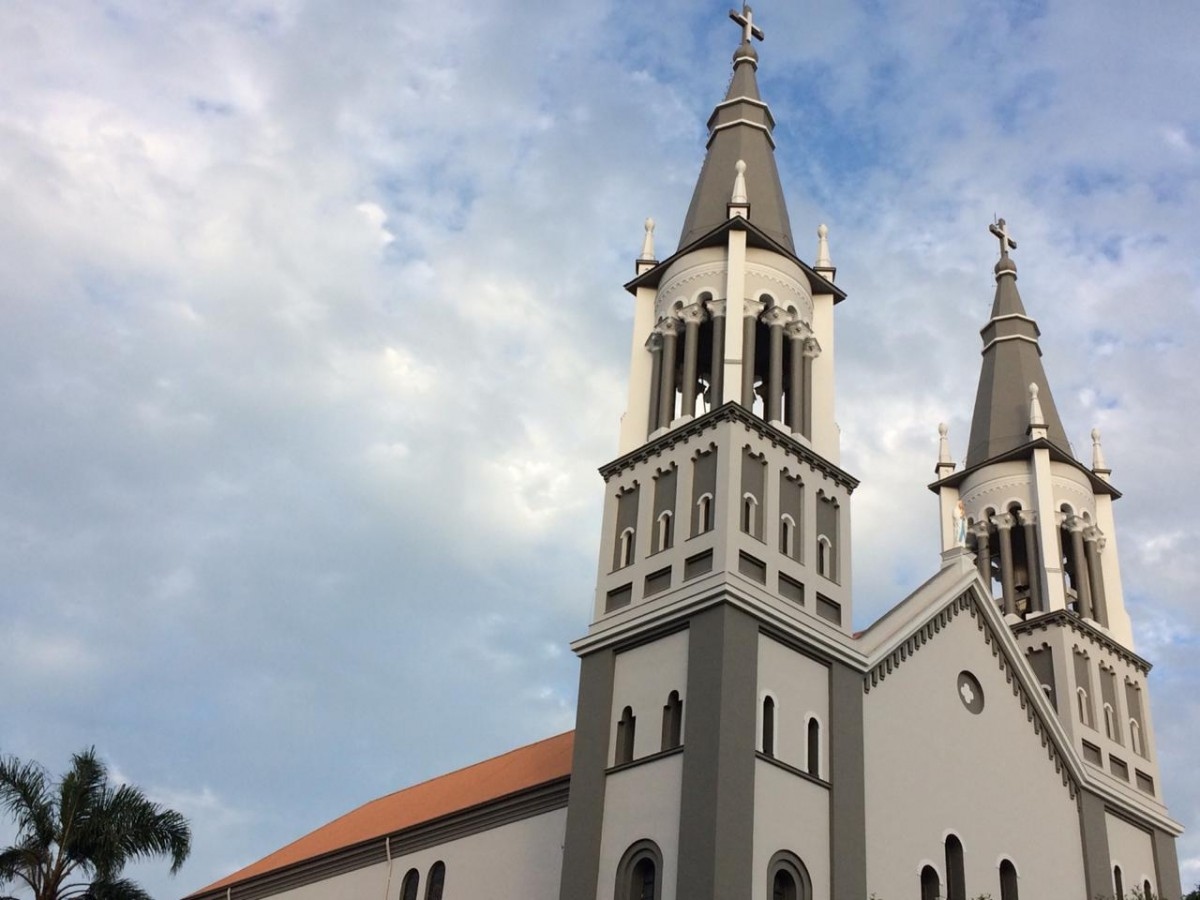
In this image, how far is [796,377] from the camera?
30.9 metres

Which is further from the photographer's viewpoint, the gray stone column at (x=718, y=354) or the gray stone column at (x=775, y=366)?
the gray stone column at (x=775, y=366)

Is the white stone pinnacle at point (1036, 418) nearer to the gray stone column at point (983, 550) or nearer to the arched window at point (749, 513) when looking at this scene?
the gray stone column at point (983, 550)

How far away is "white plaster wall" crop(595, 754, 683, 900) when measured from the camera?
2406cm

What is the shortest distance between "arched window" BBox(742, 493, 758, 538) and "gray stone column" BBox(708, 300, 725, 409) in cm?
214

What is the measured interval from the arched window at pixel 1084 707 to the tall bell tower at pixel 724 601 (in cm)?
854

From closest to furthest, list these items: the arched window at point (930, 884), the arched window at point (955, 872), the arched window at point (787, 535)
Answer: the arched window at point (930, 884) < the arched window at point (955, 872) < the arched window at point (787, 535)

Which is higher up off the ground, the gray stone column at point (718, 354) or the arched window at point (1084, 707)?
the gray stone column at point (718, 354)

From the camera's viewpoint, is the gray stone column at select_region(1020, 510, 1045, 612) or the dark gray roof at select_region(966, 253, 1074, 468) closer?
the gray stone column at select_region(1020, 510, 1045, 612)

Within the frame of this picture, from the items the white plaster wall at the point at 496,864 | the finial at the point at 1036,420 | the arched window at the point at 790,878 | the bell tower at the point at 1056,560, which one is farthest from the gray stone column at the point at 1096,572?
the white plaster wall at the point at 496,864

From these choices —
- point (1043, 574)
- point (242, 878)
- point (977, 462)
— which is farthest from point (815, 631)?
point (242, 878)

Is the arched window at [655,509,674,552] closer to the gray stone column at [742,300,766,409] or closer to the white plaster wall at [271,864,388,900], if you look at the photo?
the gray stone column at [742,300,766,409]

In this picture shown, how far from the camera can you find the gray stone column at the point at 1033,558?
35219mm

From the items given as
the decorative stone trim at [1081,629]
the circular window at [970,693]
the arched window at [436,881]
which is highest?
the decorative stone trim at [1081,629]

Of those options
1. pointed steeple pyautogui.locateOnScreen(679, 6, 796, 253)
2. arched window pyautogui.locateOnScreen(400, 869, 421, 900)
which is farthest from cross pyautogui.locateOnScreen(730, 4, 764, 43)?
arched window pyautogui.locateOnScreen(400, 869, 421, 900)
